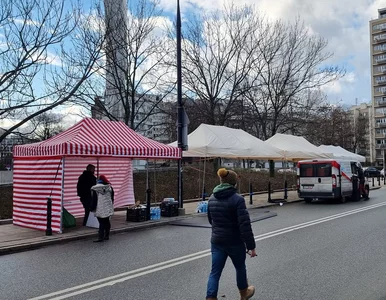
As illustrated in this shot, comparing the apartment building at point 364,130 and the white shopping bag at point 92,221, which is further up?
the apartment building at point 364,130

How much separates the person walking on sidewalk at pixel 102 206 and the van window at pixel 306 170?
11.9 meters

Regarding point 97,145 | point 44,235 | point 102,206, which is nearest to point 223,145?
point 97,145

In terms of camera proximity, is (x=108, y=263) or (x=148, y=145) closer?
(x=108, y=263)

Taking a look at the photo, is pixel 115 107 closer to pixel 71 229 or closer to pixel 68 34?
pixel 68 34

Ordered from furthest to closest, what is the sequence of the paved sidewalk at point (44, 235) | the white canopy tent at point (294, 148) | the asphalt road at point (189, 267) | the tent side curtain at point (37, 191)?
the white canopy tent at point (294, 148), the tent side curtain at point (37, 191), the paved sidewalk at point (44, 235), the asphalt road at point (189, 267)

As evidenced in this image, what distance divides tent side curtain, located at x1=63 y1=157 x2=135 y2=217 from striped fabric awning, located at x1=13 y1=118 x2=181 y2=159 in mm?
1530

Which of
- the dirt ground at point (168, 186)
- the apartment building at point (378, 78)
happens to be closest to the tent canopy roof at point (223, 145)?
the dirt ground at point (168, 186)

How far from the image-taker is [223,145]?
54.5ft

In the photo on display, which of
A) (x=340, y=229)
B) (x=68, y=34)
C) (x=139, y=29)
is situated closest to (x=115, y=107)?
(x=139, y=29)

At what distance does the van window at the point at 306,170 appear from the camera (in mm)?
19156

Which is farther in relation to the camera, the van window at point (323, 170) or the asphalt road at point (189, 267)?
the van window at point (323, 170)

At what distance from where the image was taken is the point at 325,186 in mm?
18766

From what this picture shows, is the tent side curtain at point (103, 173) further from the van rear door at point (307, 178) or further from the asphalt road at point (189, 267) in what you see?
the van rear door at point (307, 178)

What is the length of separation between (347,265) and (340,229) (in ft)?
14.2
